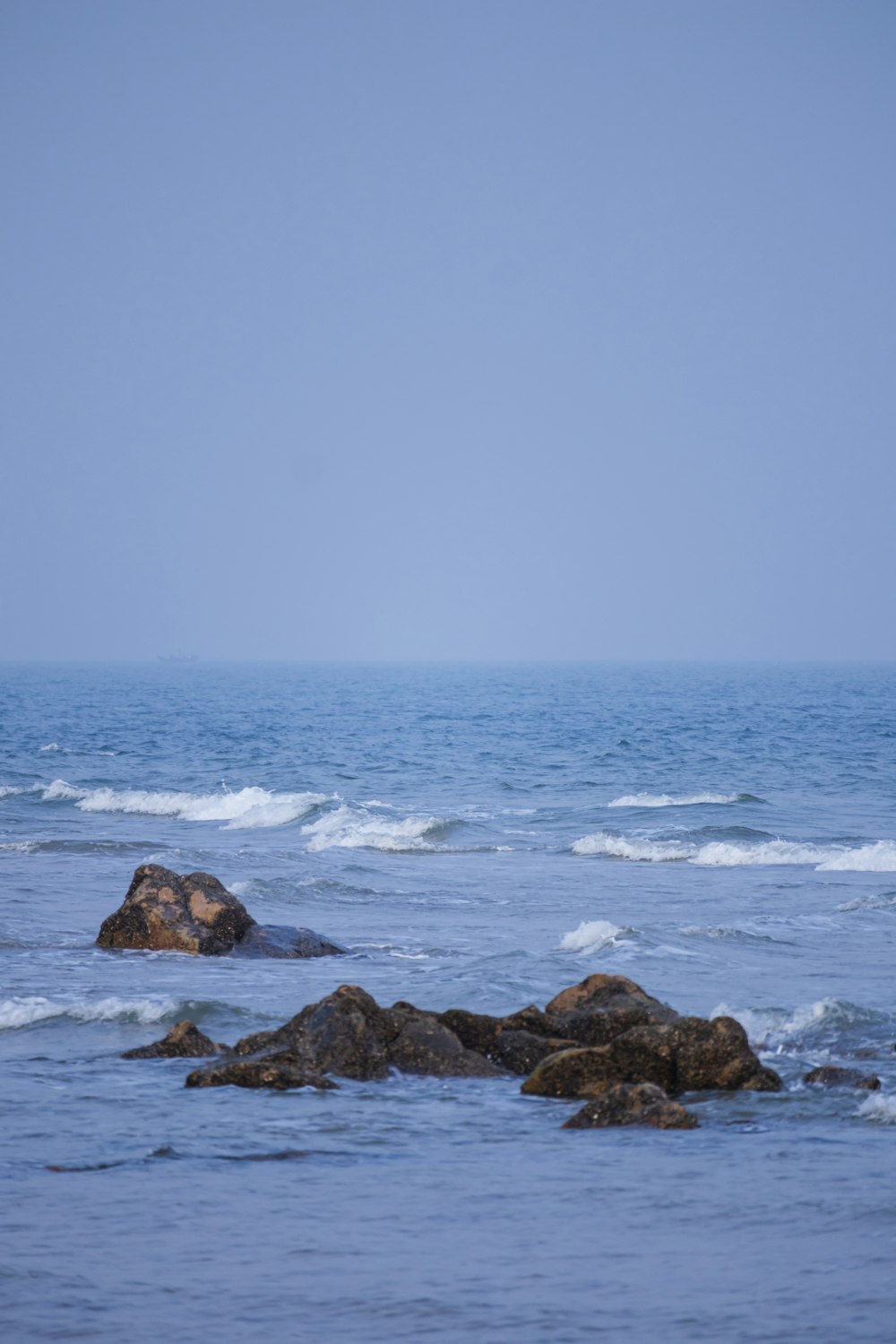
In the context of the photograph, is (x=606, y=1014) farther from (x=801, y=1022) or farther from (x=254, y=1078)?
(x=254, y=1078)

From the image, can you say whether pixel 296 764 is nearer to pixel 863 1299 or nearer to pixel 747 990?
pixel 747 990

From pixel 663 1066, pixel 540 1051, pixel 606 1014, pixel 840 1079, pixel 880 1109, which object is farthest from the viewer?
pixel 606 1014

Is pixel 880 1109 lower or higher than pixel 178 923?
higher

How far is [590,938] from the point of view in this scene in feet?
64.4

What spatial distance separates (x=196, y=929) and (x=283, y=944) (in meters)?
1.30

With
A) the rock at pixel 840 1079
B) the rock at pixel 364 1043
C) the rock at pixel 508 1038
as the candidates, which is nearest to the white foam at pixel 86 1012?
the rock at pixel 364 1043

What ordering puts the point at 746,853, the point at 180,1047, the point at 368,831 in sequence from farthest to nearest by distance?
the point at 368,831
the point at 746,853
the point at 180,1047

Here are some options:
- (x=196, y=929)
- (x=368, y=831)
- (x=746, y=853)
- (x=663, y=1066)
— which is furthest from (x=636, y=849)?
(x=663, y=1066)

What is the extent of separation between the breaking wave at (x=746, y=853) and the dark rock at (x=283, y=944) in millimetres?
12166

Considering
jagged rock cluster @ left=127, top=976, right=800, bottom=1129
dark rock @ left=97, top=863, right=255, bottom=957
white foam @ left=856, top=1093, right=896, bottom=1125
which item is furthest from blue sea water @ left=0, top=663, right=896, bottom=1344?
dark rock @ left=97, top=863, right=255, bottom=957

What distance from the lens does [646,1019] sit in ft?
43.9

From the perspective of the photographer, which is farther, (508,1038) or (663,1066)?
(508,1038)

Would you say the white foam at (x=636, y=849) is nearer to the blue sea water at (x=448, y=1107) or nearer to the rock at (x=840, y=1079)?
the blue sea water at (x=448, y=1107)

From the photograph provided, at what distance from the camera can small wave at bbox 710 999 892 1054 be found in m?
13.9
